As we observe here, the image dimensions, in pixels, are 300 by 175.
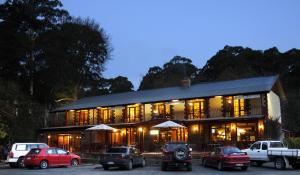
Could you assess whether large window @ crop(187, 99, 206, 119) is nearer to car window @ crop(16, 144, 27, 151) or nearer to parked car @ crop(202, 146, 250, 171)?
parked car @ crop(202, 146, 250, 171)

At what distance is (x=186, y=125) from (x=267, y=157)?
1646 centimetres

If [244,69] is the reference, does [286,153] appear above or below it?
below

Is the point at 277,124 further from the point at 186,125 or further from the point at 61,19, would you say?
the point at 61,19

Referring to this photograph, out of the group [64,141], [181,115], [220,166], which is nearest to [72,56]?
[64,141]

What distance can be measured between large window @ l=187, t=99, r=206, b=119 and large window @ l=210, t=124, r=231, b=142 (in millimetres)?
1779

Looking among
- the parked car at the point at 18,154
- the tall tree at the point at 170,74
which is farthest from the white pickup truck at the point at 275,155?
the tall tree at the point at 170,74

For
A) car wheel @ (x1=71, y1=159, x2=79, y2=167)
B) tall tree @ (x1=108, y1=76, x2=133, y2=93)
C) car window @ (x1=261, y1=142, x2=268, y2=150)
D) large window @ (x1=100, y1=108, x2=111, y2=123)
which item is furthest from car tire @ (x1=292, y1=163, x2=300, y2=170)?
tall tree @ (x1=108, y1=76, x2=133, y2=93)

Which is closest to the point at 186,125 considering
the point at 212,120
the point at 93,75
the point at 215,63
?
the point at 212,120

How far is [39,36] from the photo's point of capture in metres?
57.7

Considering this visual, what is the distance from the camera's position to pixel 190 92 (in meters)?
44.5

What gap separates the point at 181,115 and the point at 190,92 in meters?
2.49

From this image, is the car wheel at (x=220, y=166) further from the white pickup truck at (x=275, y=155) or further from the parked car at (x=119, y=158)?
the parked car at (x=119, y=158)

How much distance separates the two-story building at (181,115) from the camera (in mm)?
39812

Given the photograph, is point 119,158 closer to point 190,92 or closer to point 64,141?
A: point 190,92
